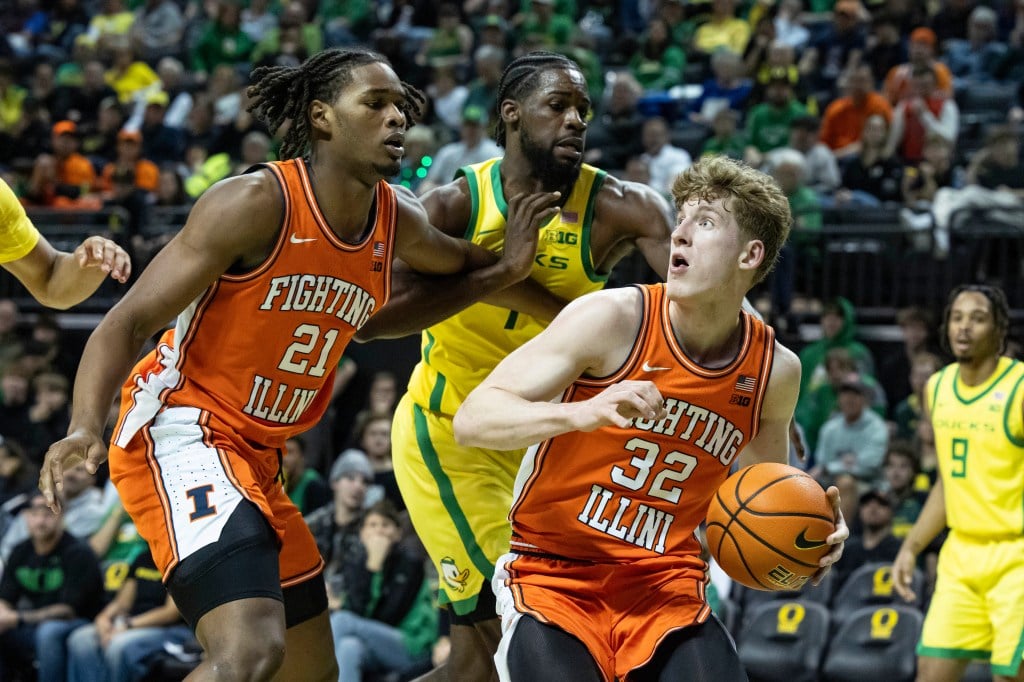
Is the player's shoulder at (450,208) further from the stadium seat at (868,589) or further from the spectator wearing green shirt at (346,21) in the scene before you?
the spectator wearing green shirt at (346,21)

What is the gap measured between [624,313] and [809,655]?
15.3 ft

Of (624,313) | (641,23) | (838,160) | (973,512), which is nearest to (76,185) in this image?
(641,23)

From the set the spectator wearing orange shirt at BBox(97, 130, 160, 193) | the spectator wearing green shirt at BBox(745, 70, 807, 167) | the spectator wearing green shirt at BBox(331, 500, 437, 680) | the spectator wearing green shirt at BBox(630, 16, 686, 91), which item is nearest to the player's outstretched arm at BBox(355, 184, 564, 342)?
the spectator wearing green shirt at BBox(331, 500, 437, 680)

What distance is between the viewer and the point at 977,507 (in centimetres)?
675

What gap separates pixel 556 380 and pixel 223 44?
42.3ft

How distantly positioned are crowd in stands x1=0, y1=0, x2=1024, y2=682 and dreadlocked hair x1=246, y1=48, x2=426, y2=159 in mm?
3964

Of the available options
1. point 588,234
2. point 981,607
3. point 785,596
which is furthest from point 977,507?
point 588,234

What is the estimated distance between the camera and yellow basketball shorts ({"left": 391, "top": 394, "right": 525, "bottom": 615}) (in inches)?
201

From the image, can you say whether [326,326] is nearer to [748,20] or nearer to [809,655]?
[809,655]

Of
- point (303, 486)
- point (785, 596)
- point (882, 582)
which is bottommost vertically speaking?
point (303, 486)

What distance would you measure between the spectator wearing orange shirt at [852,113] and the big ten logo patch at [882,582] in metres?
4.76

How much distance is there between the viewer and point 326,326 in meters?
4.36

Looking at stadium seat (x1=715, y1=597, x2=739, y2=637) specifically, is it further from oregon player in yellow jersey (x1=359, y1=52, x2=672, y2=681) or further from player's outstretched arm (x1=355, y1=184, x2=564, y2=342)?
player's outstretched arm (x1=355, y1=184, x2=564, y2=342)

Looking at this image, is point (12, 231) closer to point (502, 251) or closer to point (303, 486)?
point (502, 251)
